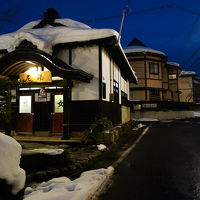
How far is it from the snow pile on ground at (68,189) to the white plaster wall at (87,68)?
560 cm

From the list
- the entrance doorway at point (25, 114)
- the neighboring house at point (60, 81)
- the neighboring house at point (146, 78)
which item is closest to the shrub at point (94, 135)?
the neighboring house at point (60, 81)

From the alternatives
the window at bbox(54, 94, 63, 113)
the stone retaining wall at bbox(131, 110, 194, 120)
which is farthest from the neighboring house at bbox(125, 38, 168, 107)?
the window at bbox(54, 94, 63, 113)

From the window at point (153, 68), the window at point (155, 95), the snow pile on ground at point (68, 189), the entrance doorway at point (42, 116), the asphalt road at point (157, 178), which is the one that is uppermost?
the window at point (153, 68)

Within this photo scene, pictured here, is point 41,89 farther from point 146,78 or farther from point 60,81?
point 146,78

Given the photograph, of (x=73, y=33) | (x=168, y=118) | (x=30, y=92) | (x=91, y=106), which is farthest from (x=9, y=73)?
(x=168, y=118)

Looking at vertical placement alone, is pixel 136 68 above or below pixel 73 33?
above

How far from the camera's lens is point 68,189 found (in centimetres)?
333

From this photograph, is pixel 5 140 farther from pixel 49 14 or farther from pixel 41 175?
pixel 49 14

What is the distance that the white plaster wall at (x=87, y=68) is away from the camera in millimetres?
9203

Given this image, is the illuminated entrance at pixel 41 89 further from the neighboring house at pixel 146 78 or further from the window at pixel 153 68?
the window at pixel 153 68

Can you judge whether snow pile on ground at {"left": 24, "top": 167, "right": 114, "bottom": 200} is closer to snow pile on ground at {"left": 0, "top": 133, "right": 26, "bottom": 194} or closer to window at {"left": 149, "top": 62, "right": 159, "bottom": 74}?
snow pile on ground at {"left": 0, "top": 133, "right": 26, "bottom": 194}

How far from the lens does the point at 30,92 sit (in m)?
10.2

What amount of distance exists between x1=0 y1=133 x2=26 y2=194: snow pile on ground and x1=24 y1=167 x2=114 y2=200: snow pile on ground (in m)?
0.33

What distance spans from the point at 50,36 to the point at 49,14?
5.04 metres
